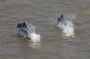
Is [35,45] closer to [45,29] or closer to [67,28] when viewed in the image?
[45,29]

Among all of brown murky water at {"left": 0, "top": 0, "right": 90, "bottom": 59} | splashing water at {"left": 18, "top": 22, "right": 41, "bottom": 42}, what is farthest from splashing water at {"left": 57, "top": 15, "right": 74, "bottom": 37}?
splashing water at {"left": 18, "top": 22, "right": 41, "bottom": 42}

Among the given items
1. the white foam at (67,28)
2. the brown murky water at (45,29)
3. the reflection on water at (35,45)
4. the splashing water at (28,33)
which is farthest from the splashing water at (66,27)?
the reflection on water at (35,45)

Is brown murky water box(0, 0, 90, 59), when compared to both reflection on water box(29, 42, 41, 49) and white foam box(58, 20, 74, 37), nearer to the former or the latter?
reflection on water box(29, 42, 41, 49)

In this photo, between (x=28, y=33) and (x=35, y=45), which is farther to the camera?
(x=28, y=33)

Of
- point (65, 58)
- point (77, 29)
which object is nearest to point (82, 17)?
point (77, 29)

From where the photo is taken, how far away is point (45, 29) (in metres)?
10.4

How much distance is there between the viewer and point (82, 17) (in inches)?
449

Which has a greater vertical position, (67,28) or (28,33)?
(67,28)

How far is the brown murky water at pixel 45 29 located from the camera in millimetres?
8984

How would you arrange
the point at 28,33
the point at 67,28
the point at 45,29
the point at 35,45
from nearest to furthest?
1. the point at 35,45
2. the point at 28,33
3. the point at 67,28
4. the point at 45,29

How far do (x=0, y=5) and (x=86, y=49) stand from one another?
438cm

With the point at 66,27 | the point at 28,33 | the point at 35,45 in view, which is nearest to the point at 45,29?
the point at 66,27

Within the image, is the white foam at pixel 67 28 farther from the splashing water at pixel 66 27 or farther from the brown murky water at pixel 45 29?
the brown murky water at pixel 45 29

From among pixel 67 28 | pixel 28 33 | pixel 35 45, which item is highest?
pixel 67 28
